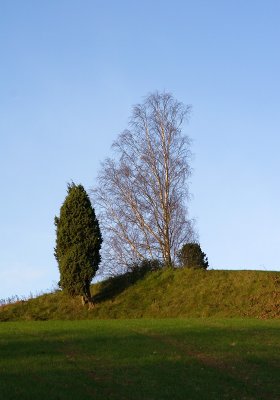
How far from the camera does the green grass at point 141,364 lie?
48.2 ft

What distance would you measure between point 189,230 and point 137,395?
38.6 meters

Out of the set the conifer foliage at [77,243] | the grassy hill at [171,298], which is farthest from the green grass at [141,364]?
the conifer foliage at [77,243]

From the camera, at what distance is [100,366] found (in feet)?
57.7

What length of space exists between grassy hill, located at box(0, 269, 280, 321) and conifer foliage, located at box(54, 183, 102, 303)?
1764mm

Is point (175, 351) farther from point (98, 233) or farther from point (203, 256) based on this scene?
point (203, 256)

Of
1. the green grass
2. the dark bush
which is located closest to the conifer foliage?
the dark bush

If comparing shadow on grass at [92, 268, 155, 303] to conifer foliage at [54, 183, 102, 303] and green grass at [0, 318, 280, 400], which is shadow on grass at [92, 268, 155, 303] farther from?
green grass at [0, 318, 280, 400]

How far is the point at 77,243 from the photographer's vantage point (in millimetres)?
42562

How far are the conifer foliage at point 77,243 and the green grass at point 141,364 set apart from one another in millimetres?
15850

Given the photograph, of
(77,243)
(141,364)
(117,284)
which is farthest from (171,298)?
(141,364)

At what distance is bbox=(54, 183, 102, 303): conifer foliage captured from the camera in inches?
1661

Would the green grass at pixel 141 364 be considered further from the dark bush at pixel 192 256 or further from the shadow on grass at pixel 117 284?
the dark bush at pixel 192 256

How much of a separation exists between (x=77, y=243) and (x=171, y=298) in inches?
272

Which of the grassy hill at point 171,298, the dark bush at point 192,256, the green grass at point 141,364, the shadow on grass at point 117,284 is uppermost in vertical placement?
the dark bush at point 192,256
